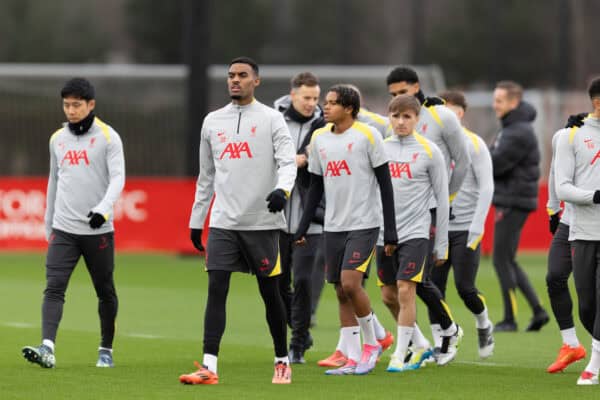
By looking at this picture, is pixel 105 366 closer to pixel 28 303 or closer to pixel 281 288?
pixel 281 288

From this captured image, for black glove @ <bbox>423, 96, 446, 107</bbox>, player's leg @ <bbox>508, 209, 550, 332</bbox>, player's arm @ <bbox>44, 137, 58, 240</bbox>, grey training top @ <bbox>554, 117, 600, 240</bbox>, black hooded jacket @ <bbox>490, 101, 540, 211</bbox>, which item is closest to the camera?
grey training top @ <bbox>554, 117, 600, 240</bbox>

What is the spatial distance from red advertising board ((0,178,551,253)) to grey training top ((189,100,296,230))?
14090 mm

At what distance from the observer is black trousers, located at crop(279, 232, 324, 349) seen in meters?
11.2

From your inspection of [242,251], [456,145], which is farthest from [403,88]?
[242,251]

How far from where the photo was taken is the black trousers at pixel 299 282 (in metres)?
11.2

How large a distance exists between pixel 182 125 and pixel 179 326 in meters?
15.5

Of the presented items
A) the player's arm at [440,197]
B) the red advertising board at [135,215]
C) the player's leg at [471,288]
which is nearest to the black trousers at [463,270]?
the player's leg at [471,288]

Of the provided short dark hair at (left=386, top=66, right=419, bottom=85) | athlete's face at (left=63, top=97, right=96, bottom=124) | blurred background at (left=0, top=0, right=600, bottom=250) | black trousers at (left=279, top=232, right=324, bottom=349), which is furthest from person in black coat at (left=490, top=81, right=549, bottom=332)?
blurred background at (left=0, top=0, right=600, bottom=250)

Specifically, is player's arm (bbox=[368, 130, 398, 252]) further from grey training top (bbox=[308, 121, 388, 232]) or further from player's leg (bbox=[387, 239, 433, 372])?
player's leg (bbox=[387, 239, 433, 372])

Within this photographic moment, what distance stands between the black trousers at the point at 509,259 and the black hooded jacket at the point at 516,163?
0.10 m

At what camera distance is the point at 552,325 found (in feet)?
47.4

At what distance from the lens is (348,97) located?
33.7 ft

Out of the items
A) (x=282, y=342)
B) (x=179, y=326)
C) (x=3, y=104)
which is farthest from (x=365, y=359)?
(x=3, y=104)

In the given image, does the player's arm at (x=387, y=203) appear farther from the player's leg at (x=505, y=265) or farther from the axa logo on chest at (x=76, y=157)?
the player's leg at (x=505, y=265)
